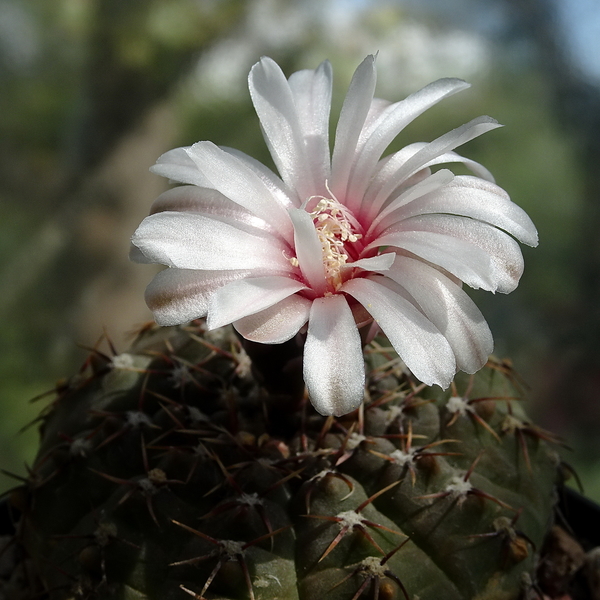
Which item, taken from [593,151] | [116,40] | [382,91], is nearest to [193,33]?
[116,40]

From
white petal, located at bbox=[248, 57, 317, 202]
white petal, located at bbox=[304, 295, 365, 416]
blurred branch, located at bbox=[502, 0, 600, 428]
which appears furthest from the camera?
blurred branch, located at bbox=[502, 0, 600, 428]

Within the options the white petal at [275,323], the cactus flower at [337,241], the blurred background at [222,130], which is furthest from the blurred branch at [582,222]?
the white petal at [275,323]

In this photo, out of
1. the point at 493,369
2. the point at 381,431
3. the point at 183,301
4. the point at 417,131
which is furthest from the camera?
the point at 417,131

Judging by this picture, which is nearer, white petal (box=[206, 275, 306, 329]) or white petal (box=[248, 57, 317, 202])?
white petal (box=[206, 275, 306, 329])

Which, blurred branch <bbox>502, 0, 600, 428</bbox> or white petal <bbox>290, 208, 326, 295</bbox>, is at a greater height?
white petal <bbox>290, 208, 326, 295</bbox>

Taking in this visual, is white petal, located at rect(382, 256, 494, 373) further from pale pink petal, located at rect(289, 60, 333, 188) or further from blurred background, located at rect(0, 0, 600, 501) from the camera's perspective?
blurred background, located at rect(0, 0, 600, 501)

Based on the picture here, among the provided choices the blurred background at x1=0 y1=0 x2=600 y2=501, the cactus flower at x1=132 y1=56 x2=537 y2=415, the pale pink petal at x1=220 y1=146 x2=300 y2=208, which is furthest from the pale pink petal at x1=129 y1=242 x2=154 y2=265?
the blurred background at x1=0 y1=0 x2=600 y2=501

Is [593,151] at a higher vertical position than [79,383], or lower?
lower

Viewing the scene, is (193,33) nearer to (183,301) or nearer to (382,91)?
(382,91)
